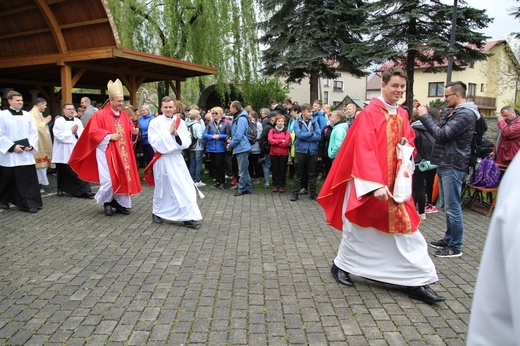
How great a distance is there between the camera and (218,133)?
10.0 m

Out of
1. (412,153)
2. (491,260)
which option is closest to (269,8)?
(412,153)

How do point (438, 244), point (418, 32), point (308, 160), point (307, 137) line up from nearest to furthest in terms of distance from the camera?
1. point (438, 244)
2. point (307, 137)
3. point (308, 160)
4. point (418, 32)

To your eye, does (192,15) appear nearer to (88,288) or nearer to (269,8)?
(269,8)

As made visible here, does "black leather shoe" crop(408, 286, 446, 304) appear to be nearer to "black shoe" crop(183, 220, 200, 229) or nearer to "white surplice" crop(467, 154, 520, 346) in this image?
"white surplice" crop(467, 154, 520, 346)

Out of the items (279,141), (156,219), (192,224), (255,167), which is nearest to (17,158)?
(156,219)

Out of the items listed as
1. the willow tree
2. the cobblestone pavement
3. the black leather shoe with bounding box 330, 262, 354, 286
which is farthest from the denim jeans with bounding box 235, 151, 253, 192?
the willow tree

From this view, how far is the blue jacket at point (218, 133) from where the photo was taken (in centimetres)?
995

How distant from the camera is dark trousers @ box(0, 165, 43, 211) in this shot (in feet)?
24.7

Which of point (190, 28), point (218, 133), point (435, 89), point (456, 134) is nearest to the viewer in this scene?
point (456, 134)

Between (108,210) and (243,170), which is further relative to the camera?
(243,170)

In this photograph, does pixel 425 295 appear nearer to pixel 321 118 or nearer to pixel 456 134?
pixel 456 134

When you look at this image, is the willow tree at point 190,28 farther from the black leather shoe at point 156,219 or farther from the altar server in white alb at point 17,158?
the black leather shoe at point 156,219

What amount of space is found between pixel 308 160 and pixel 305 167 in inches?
12.5

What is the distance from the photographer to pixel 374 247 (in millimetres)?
4137
